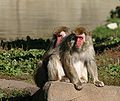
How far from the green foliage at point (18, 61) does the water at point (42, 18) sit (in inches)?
203

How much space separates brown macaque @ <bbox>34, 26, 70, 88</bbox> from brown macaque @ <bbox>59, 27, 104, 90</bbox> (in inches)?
3.7

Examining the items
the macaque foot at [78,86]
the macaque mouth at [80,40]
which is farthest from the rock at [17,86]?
the macaque mouth at [80,40]

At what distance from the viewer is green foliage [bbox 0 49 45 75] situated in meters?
11.6

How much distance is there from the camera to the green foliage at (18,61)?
1161cm

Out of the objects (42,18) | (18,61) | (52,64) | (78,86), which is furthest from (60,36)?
(42,18)

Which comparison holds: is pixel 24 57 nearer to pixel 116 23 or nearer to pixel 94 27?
pixel 94 27

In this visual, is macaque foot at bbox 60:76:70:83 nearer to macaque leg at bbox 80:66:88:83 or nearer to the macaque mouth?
macaque leg at bbox 80:66:88:83

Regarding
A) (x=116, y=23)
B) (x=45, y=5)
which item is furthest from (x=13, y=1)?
(x=116, y=23)

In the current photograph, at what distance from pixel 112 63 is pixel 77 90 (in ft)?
16.6

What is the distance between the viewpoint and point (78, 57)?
7.76 metres

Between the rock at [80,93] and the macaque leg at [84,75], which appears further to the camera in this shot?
the macaque leg at [84,75]

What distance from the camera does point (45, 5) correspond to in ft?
112

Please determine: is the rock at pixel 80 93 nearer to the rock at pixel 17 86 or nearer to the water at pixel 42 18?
the rock at pixel 17 86

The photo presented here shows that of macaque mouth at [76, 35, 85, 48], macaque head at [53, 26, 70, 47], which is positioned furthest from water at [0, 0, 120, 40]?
macaque mouth at [76, 35, 85, 48]
